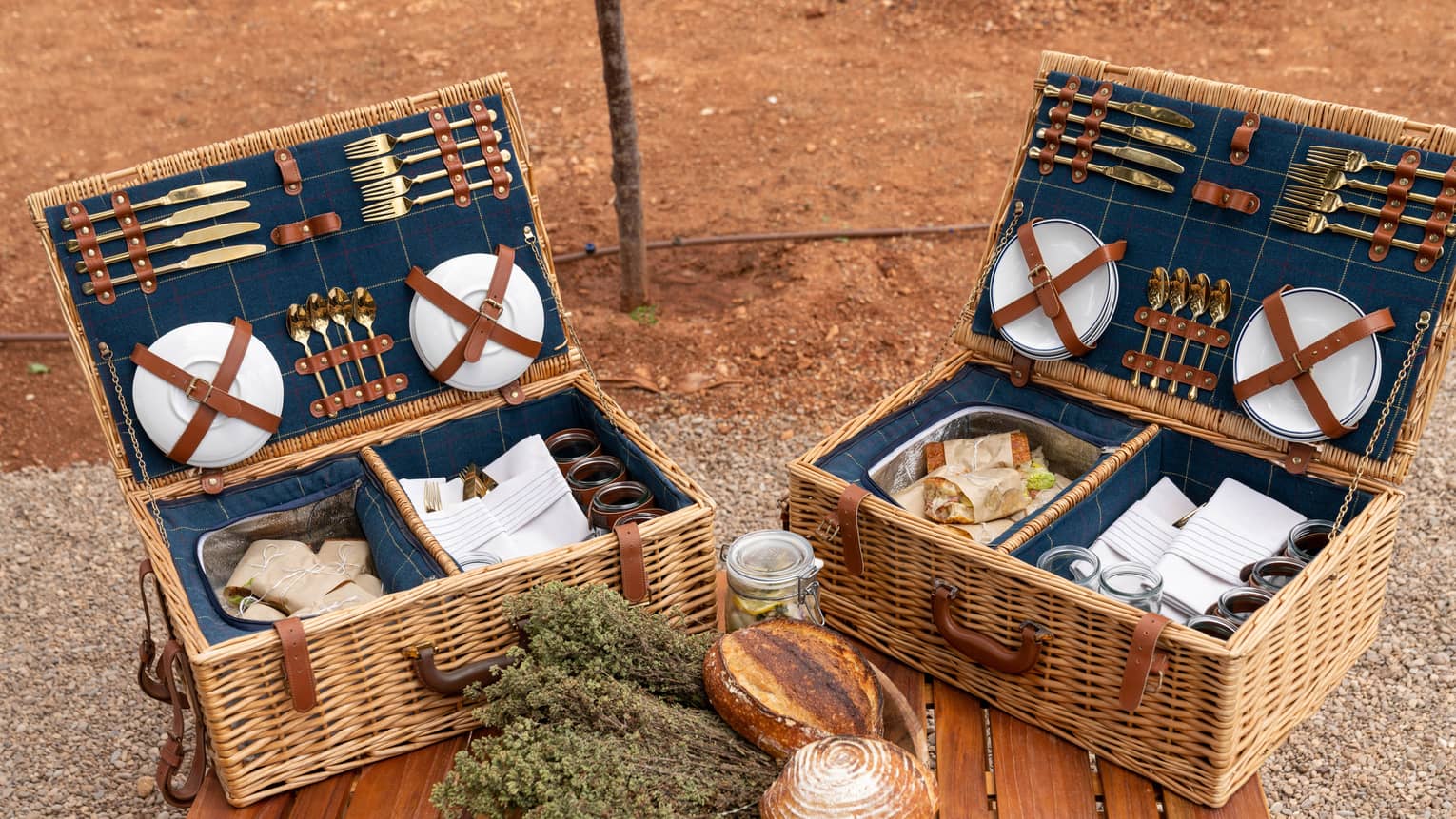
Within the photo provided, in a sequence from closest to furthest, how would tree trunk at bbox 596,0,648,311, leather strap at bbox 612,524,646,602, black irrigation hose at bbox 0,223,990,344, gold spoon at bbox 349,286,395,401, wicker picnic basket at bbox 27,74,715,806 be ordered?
1. wicker picnic basket at bbox 27,74,715,806
2. leather strap at bbox 612,524,646,602
3. gold spoon at bbox 349,286,395,401
4. tree trunk at bbox 596,0,648,311
5. black irrigation hose at bbox 0,223,990,344

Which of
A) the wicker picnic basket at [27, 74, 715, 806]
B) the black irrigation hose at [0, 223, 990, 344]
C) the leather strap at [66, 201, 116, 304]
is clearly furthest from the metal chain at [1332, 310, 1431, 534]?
the black irrigation hose at [0, 223, 990, 344]

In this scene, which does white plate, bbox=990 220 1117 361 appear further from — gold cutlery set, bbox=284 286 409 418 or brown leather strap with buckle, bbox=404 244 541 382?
gold cutlery set, bbox=284 286 409 418

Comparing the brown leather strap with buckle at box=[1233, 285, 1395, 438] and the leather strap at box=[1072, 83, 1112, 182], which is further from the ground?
the leather strap at box=[1072, 83, 1112, 182]

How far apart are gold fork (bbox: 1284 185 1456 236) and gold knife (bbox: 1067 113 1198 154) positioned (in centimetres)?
23

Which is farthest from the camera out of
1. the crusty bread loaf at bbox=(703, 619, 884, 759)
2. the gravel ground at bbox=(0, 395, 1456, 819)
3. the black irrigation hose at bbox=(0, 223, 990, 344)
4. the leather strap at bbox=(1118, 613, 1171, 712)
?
the black irrigation hose at bbox=(0, 223, 990, 344)

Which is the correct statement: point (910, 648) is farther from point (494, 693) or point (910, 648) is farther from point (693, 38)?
point (693, 38)

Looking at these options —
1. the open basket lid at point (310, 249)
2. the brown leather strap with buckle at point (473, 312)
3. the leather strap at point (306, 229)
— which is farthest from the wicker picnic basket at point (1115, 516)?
the leather strap at point (306, 229)

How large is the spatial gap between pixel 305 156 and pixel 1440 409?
3.66 metres

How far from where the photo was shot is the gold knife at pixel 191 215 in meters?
2.46

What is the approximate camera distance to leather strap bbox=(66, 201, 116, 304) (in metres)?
2.43

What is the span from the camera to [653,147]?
597 centimetres

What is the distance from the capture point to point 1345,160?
8.02ft

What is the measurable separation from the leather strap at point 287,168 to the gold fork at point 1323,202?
2.06 m

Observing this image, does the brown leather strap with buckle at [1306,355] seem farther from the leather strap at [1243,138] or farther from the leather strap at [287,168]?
the leather strap at [287,168]
